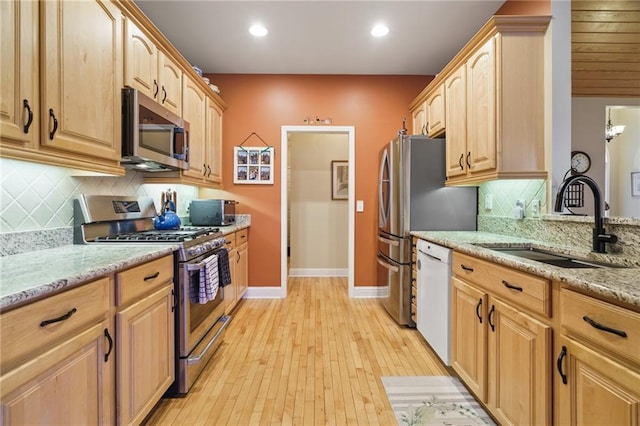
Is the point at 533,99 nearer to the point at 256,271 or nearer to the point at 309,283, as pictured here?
the point at 256,271

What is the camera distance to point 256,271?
3.68 m

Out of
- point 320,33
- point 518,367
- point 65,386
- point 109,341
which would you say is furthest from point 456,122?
point 65,386

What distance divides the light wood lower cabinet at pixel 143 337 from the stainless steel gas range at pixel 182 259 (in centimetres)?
6

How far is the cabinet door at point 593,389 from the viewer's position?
845mm

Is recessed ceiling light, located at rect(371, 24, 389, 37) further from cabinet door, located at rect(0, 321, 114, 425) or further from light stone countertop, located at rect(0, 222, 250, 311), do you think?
cabinet door, located at rect(0, 321, 114, 425)

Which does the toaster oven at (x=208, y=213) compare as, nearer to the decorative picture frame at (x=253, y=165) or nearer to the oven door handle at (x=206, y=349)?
the decorative picture frame at (x=253, y=165)

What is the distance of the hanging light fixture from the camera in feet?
5.88

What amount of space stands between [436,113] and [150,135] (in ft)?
8.31

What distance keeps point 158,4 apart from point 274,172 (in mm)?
1899

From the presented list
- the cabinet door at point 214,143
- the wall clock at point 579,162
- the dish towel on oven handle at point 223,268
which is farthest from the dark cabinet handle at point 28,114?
the wall clock at point 579,162

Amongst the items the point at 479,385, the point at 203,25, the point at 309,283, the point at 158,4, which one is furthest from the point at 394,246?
the point at 158,4

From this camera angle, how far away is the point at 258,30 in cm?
272

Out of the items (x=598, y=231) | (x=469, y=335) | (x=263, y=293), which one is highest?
(x=598, y=231)

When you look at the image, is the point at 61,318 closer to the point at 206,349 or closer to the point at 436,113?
the point at 206,349
